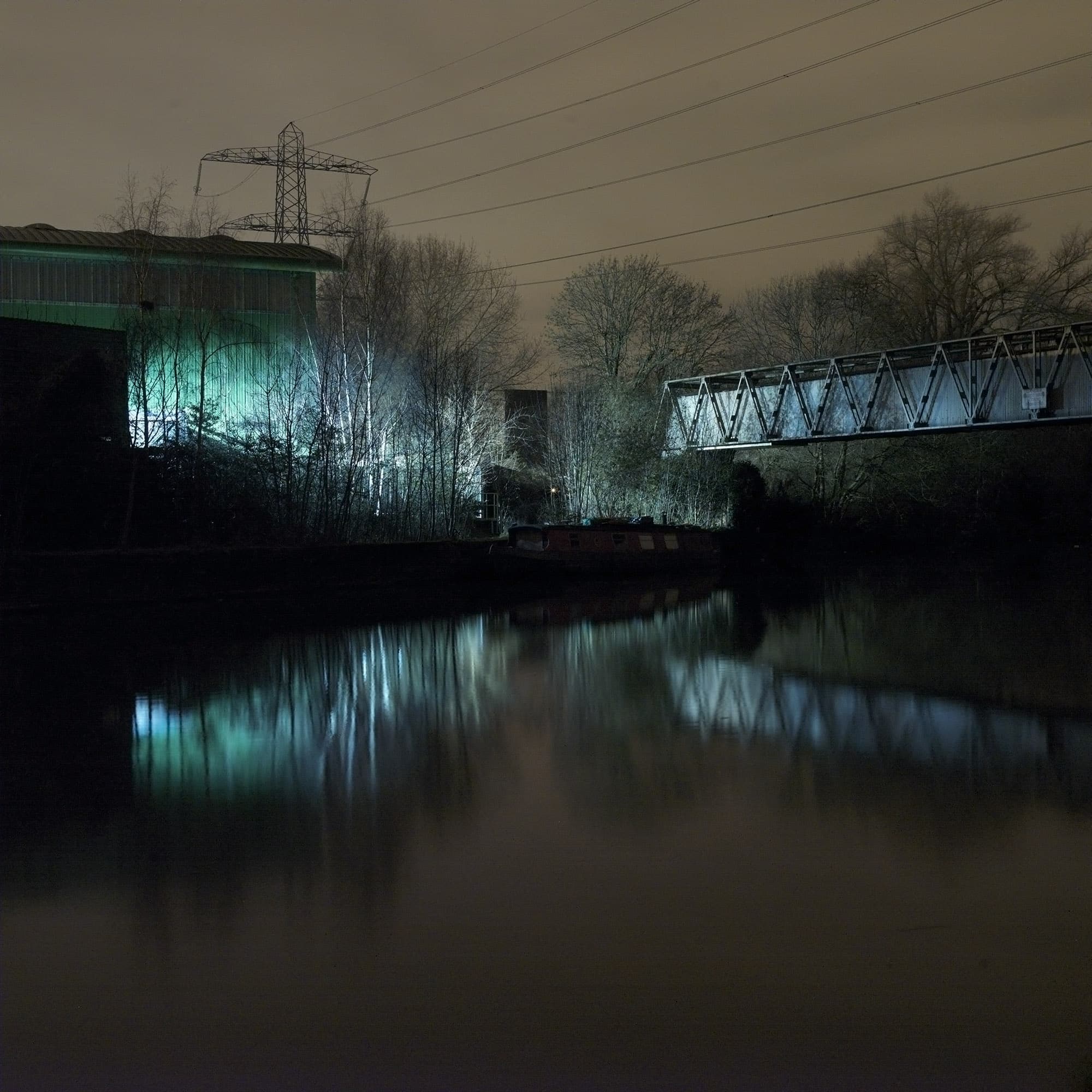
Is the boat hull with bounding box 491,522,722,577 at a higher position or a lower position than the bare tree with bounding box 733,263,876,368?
lower

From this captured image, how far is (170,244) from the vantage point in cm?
3316

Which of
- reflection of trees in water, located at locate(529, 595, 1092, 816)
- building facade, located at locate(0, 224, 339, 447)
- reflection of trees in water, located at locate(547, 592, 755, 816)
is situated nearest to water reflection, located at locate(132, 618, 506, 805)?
reflection of trees in water, located at locate(547, 592, 755, 816)

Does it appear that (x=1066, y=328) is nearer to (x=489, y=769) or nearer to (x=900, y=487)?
(x=900, y=487)

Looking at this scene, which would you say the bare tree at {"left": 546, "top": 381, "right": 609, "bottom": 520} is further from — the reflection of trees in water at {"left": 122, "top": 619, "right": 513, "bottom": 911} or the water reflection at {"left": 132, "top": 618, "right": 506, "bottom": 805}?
the reflection of trees in water at {"left": 122, "top": 619, "right": 513, "bottom": 911}

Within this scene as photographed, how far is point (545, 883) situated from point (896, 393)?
119 ft

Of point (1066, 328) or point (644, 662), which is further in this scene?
point (1066, 328)

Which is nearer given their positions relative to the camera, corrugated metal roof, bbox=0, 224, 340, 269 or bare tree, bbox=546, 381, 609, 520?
corrugated metal roof, bbox=0, 224, 340, 269

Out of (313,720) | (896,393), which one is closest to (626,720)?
(313,720)

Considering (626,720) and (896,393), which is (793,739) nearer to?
(626,720)

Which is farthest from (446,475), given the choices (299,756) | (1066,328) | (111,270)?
(299,756)

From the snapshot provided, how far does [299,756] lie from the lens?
10.3m

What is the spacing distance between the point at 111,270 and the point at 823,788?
31548mm

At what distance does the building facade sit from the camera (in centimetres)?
3142

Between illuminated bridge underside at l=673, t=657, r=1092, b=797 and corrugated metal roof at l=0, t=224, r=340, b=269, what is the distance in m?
23.1
